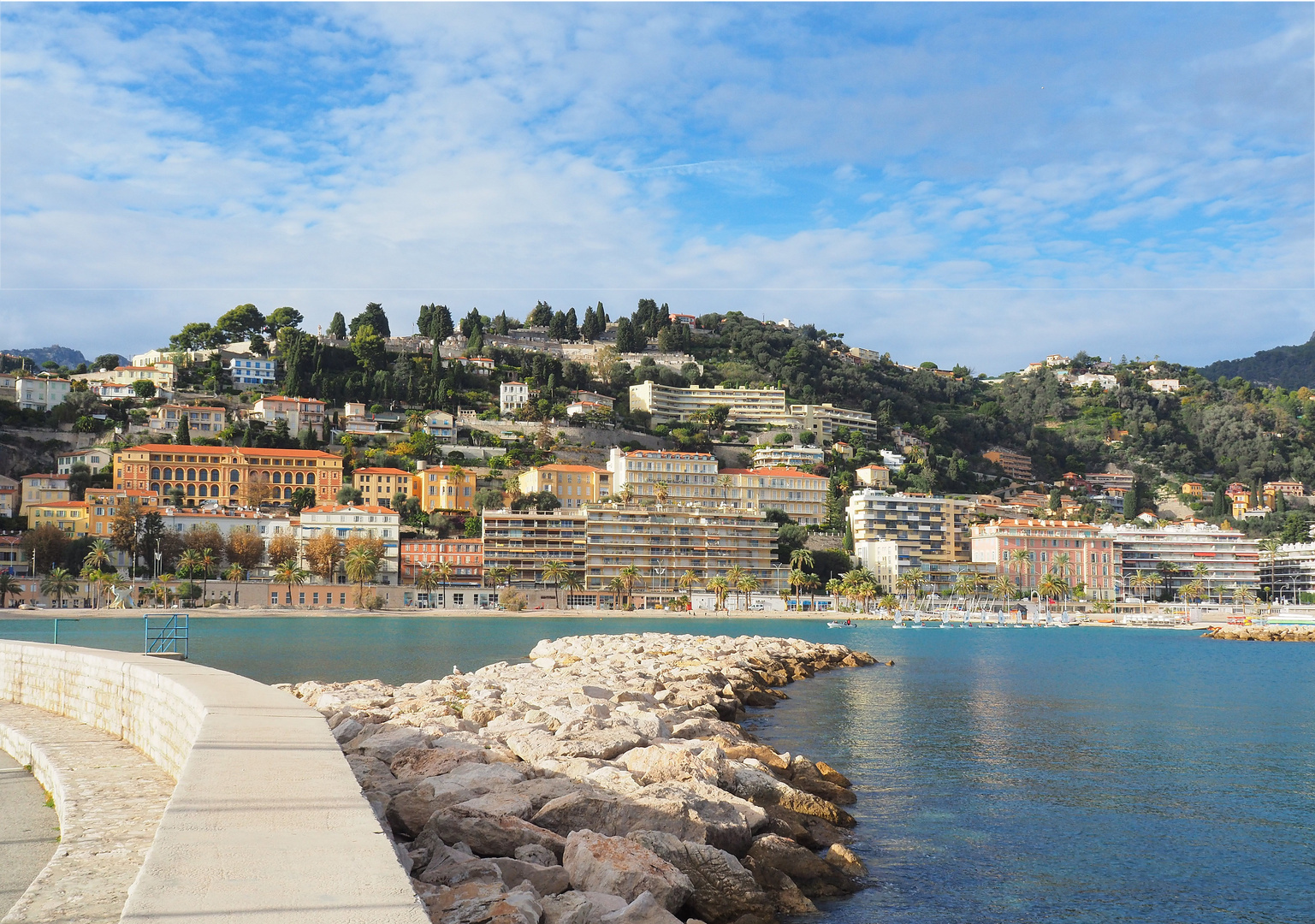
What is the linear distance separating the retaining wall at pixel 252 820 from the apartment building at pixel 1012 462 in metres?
133

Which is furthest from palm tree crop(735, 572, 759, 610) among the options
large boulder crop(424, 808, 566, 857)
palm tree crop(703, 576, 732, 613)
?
large boulder crop(424, 808, 566, 857)

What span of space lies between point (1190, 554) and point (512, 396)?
226 ft

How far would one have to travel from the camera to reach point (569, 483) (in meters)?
98.4

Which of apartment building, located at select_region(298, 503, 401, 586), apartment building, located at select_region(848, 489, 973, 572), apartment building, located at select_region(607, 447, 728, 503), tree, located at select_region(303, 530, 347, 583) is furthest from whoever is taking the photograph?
apartment building, located at select_region(848, 489, 973, 572)

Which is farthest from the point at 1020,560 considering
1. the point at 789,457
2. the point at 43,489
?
the point at 43,489

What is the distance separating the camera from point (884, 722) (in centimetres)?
2259

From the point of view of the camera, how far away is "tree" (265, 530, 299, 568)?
82438 millimetres

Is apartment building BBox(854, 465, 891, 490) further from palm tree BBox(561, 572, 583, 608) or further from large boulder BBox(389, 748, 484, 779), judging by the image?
large boulder BBox(389, 748, 484, 779)

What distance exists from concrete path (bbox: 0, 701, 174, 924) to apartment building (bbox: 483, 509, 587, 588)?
2963 inches

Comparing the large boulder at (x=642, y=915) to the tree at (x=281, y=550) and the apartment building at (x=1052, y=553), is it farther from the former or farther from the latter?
the apartment building at (x=1052, y=553)

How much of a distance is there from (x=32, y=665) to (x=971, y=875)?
1150 centimetres

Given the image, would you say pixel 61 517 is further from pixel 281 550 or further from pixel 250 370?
pixel 250 370

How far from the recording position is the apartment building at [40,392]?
102m

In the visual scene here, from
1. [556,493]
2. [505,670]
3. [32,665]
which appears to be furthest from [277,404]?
[32,665]
